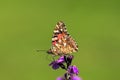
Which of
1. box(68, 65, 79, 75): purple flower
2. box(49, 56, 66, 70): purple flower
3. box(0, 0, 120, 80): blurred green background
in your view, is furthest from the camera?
box(0, 0, 120, 80): blurred green background

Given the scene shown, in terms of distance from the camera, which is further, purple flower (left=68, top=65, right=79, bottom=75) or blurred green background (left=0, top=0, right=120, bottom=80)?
blurred green background (left=0, top=0, right=120, bottom=80)

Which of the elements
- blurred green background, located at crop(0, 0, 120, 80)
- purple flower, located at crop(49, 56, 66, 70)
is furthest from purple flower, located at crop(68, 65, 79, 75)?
blurred green background, located at crop(0, 0, 120, 80)

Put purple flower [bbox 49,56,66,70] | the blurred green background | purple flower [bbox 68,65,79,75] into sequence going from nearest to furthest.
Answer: purple flower [bbox 68,65,79,75]
purple flower [bbox 49,56,66,70]
the blurred green background

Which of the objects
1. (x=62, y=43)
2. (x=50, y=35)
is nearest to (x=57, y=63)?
(x=62, y=43)

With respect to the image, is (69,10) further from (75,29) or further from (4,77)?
(4,77)

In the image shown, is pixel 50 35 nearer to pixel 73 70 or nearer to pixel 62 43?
pixel 62 43

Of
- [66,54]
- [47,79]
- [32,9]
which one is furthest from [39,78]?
[66,54]

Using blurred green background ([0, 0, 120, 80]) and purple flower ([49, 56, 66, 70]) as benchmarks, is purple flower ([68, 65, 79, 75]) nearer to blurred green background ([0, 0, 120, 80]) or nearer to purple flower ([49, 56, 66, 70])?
purple flower ([49, 56, 66, 70])

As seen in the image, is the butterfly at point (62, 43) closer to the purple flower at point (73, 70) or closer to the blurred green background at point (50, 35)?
the purple flower at point (73, 70)
